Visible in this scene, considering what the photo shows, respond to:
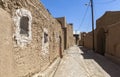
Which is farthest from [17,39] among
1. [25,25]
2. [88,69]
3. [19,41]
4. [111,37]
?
[111,37]

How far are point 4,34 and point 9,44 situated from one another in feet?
1.50

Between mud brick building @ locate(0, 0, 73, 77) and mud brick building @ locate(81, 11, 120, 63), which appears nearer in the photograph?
mud brick building @ locate(0, 0, 73, 77)

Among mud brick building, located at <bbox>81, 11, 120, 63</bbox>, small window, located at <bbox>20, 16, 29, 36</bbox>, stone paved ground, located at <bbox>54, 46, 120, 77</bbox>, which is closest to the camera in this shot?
small window, located at <bbox>20, 16, 29, 36</bbox>

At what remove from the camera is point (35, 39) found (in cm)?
735

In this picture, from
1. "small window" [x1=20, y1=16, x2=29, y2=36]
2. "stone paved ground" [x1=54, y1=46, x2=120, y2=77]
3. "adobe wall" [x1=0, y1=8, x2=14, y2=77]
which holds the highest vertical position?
"small window" [x1=20, y1=16, x2=29, y2=36]

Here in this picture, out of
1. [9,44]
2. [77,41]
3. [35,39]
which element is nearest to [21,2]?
[9,44]

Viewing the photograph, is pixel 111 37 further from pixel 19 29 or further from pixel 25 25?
pixel 19 29

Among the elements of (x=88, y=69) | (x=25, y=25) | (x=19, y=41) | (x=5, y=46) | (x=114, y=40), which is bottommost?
(x=88, y=69)

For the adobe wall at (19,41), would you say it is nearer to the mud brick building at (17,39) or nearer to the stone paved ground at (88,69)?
the mud brick building at (17,39)

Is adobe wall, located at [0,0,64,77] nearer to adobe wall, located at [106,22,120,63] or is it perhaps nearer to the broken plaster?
the broken plaster

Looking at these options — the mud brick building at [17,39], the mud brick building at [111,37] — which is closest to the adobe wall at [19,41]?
the mud brick building at [17,39]

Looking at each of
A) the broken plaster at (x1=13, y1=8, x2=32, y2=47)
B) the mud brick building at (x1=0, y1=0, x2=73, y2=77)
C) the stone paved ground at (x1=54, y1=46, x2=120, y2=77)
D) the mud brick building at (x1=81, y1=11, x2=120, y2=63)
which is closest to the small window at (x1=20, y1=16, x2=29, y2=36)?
the mud brick building at (x1=0, y1=0, x2=73, y2=77)

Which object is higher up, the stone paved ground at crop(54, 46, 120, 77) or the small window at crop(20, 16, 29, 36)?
the small window at crop(20, 16, 29, 36)

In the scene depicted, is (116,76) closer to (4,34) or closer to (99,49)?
(4,34)
